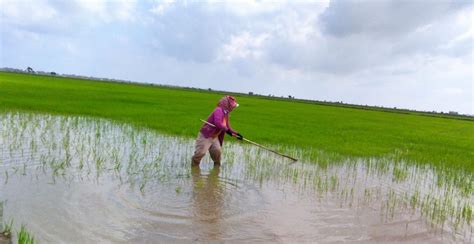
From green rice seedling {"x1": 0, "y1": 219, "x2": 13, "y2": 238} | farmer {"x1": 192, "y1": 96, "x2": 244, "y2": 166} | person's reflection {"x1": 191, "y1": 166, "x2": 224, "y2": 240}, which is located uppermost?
farmer {"x1": 192, "y1": 96, "x2": 244, "y2": 166}

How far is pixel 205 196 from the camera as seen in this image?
549 centimetres

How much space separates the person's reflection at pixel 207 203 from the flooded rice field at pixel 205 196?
0.01 m

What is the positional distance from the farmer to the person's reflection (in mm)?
333

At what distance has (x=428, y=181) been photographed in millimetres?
7910

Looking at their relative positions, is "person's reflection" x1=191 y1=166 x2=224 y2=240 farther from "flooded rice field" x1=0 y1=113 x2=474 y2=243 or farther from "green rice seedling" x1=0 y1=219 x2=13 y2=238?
"green rice seedling" x1=0 y1=219 x2=13 y2=238

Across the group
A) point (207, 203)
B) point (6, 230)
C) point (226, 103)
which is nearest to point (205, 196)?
point (207, 203)

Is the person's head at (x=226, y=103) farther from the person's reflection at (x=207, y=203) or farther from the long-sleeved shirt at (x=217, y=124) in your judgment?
the person's reflection at (x=207, y=203)

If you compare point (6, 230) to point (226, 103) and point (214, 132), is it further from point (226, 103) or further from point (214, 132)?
point (226, 103)

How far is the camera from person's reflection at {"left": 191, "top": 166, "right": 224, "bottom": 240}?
168 inches

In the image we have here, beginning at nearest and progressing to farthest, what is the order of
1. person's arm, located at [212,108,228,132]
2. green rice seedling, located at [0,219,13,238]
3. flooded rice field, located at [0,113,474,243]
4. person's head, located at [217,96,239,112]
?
green rice seedling, located at [0,219,13,238], flooded rice field, located at [0,113,474,243], person's arm, located at [212,108,228,132], person's head, located at [217,96,239,112]

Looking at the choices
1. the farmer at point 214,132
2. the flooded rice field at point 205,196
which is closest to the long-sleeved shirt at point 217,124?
the farmer at point 214,132

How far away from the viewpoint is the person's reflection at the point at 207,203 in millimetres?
4255

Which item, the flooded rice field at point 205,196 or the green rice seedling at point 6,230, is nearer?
the green rice seedling at point 6,230

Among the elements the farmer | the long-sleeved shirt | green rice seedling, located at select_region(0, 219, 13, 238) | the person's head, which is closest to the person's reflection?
the farmer
